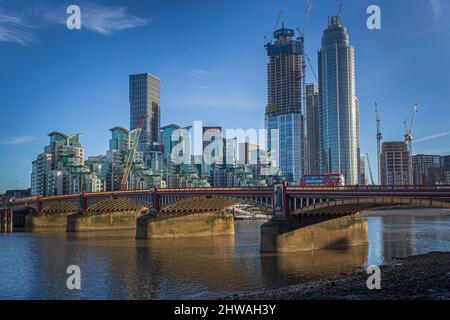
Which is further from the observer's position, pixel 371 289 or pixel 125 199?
pixel 125 199

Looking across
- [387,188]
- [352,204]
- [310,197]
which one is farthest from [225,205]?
[387,188]

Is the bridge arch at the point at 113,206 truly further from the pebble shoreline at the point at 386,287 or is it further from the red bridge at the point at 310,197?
the pebble shoreline at the point at 386,287

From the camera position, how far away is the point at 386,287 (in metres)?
39.9

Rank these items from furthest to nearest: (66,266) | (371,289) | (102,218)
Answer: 1. (102,218)
2. (66,266)
3. (371,289)

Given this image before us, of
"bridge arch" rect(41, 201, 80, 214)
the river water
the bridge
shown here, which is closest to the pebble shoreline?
the river water

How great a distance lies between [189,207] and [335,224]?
35.8 meters

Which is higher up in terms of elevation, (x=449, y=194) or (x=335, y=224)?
(x=449, y=194)

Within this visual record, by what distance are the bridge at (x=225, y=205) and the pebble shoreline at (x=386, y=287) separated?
893 centimetres

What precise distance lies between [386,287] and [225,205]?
61.0 m

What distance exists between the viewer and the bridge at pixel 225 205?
5953 cm
